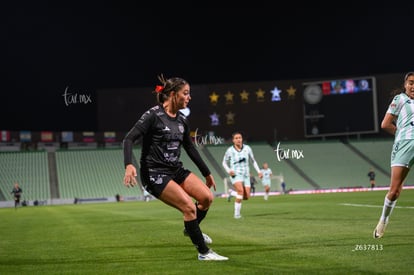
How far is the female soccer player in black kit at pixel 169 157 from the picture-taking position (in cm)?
828

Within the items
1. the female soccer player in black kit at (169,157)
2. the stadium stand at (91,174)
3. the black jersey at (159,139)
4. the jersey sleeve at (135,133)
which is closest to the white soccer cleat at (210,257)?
the female soccer player in black kit at (169,157)

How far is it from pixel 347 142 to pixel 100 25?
32.2 meters

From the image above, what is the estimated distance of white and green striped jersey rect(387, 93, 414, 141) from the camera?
9.34 meters

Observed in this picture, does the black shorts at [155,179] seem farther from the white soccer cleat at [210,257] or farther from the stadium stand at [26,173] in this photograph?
the stadium stand at [26,173]

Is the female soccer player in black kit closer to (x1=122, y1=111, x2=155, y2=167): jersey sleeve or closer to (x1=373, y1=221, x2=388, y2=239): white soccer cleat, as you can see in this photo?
(x1=122, y1=111, x2=155, y2=167): jersey sleeve

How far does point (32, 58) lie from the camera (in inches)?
1223

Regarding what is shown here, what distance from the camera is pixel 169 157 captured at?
8.52 meters

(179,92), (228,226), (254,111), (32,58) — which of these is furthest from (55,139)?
(179,92)

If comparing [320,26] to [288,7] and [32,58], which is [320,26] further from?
[32,58]

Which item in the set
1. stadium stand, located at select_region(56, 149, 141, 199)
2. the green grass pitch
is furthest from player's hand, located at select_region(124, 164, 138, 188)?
stadium stand, located at select_region(56, 149, 141, 199)

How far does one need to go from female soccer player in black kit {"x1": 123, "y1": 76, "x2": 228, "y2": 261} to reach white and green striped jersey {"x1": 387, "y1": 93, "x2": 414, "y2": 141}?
3.41 metres

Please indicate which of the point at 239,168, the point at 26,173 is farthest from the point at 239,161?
the point at 26,173

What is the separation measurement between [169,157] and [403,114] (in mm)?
3989

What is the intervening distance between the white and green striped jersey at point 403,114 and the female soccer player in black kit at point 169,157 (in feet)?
11.2
